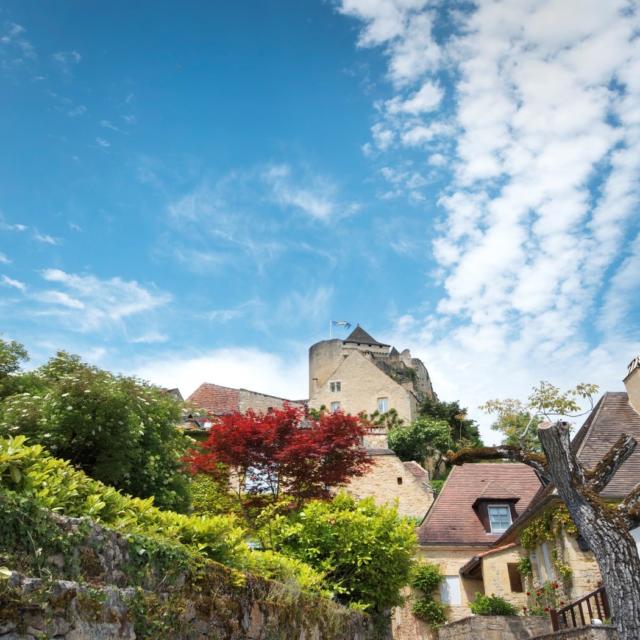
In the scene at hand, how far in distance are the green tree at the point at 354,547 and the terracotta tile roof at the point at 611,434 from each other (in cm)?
580

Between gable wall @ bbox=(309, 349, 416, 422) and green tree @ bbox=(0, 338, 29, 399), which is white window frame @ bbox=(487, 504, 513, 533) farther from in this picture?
gable wall @ bbox=(309, 349, 416, 422)

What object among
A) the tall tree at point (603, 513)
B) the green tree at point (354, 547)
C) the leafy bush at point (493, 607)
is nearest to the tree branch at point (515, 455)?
the tall tree at point (603, 513)

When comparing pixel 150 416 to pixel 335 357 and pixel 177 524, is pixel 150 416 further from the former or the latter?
pixel 335 357

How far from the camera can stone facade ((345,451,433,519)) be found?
31.9 metres

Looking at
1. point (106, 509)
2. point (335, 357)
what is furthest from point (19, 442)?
point (335, 357)

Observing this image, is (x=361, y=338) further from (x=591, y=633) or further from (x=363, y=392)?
(x=591, y=633)

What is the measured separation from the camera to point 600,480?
8.05 meters

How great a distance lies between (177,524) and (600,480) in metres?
5.69

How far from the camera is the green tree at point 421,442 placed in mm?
48781

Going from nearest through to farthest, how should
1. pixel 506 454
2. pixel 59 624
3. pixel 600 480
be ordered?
pixel 59 624 < pixel 600 480 < pixel 506 454

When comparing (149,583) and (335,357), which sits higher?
(335,357)

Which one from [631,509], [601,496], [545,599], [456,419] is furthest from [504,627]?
[456,419]

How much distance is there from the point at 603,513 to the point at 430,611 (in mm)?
15100

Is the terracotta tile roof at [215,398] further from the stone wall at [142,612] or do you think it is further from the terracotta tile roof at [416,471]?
the stone wall at [142,612]
